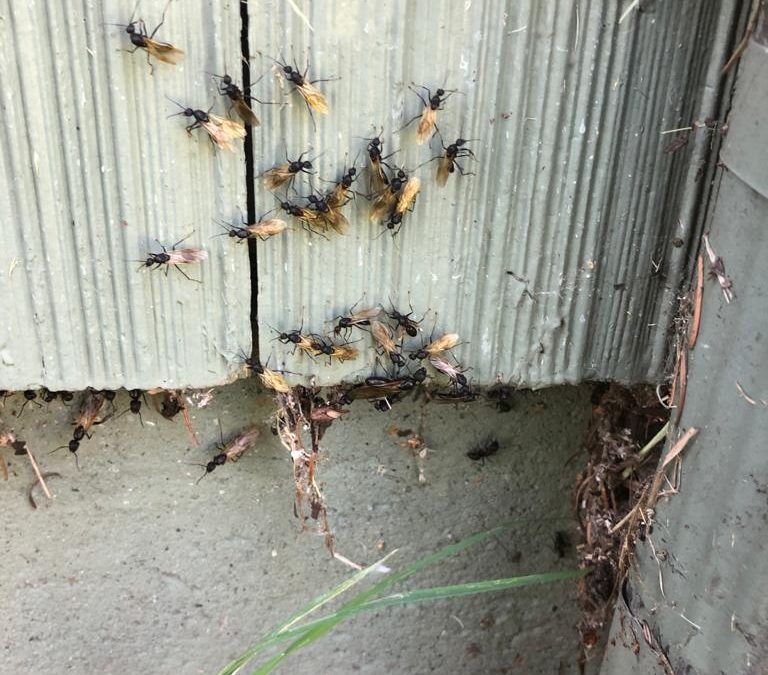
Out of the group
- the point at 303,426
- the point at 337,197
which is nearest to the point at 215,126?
the point at 337,197

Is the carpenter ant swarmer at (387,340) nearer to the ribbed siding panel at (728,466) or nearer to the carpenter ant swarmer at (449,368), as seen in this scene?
the carpenter ant swarmer at (449,368)

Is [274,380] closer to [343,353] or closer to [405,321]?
[343,353]

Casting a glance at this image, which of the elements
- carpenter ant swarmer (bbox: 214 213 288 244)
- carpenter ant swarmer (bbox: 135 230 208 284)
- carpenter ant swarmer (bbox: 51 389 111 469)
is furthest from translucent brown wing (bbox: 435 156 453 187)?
carpenter ant swarmer (bbox: 51 389 111 469)

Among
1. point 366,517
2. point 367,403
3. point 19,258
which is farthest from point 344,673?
point 19,258

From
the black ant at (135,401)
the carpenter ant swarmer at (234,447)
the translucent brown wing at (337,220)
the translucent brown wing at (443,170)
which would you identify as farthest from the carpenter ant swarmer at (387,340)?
the black ant at (135,401)

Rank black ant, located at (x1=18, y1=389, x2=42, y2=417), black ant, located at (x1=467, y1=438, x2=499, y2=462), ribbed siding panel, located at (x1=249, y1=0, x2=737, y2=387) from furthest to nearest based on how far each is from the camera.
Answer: black ant, located at (x1=467, y1=438, x2=499, y2=462)
black ant, located at (x1=18, y1=389, x2=42, y2=417)
ribbed siding panel, located at (x1=249, y1=0, x2=737, y2=387)

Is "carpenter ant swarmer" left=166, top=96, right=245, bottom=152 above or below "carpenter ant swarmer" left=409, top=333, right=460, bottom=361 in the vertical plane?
above

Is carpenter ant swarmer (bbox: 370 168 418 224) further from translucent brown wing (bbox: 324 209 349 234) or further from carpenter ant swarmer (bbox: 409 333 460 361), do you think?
carpenter ant swarmer (bbox: 409 333 460 361)
